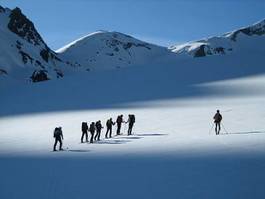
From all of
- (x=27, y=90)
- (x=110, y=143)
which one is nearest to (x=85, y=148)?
(x=110, y=143)

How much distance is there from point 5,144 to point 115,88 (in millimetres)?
24482

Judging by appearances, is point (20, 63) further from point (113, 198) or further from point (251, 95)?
point (113, 198)

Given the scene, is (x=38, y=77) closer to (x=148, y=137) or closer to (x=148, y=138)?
(x=148, y=137)

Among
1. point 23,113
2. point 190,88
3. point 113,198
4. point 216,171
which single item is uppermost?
point 190,88

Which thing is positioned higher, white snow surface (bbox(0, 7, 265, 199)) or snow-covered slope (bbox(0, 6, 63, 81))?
snow-covered slope (bbox(0, 6, 63, 81))

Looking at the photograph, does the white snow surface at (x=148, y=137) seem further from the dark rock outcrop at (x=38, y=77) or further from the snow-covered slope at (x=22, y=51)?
the snow-covered slope at (x=22, y=51)

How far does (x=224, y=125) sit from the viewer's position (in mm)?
24312

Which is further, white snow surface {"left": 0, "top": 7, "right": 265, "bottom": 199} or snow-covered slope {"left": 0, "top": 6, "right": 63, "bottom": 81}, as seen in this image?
snow-covered slope {"left": 0, "top": 6, "right": 63, "bottom": 81}

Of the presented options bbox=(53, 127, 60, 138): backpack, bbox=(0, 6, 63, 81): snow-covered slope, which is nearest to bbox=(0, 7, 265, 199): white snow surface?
bbox=(53, 127, 60, 138): backpack

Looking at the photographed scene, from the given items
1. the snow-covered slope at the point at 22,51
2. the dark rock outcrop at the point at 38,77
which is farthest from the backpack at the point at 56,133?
the dark rock outcrop at the point at 38,77

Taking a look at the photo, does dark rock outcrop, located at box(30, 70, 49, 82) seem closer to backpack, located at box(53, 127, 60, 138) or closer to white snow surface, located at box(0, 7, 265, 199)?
white snow surface, located at box(0, 7, 265, 199)

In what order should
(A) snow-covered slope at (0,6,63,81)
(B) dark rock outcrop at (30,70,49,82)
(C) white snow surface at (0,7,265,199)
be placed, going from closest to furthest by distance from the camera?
(C) white snow surface at (0,7,265,199) → (B) dark rock outcrop at (30,70,49,82) → (A) snow-covered slope at (0,6,63,81)

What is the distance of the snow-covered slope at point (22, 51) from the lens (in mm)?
132925

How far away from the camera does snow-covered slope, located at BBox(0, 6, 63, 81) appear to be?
132925 mm
